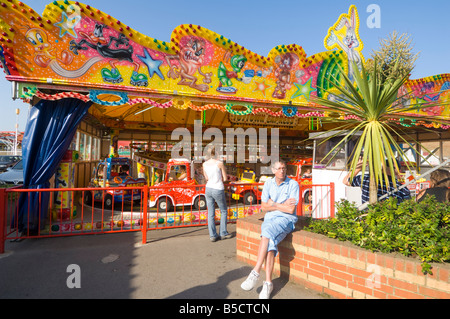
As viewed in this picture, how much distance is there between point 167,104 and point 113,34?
6.80ft

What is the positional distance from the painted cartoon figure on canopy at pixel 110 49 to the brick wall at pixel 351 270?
5.02 meters

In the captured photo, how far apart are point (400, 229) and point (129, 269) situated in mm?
3673

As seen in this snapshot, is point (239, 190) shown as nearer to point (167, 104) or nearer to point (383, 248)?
point (167, 104)

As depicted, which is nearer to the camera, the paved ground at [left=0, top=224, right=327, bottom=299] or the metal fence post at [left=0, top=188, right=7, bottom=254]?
the paved ground at [left=0, top=224, right=327, bottom=299]

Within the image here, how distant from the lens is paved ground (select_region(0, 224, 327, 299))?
→ 3066 millimetres

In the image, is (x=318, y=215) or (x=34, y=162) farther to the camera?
(x=318, y=215)

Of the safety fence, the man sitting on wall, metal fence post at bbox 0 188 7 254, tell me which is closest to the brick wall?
the man sitting on wall

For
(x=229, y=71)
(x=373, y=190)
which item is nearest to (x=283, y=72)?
(x=229, y=71)

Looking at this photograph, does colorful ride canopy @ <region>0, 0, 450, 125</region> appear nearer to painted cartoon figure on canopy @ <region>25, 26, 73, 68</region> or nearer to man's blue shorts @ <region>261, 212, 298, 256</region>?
painted cartoon figure on canopy @ <region>25, 26, 73, 68</region>

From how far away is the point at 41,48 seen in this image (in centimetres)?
562

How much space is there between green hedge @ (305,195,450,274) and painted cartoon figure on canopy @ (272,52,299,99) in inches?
194

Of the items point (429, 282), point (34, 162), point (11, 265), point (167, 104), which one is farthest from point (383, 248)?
point (34, 162)

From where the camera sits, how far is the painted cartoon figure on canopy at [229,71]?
7098mm
